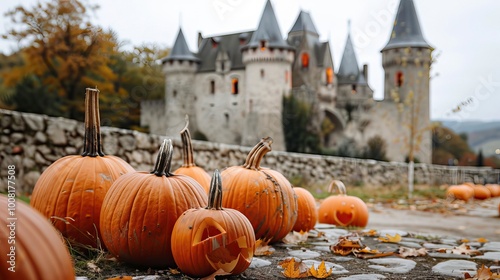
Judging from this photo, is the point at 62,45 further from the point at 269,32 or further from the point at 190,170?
the point at 190,170

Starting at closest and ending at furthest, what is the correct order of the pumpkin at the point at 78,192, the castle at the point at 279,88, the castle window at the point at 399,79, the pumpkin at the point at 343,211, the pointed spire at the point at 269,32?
the pumpkin at the point at 78,192, the pumpkin at the point at 343,211, the pointed spire at the point at 269,32, the castle at the point at 279,88, the castle window at the point at 399,79

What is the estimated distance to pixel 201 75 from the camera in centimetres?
4334

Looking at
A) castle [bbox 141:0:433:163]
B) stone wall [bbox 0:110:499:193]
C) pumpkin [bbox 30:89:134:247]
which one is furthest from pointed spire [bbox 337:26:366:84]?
pumpkin [bbox 30:89:134:247]

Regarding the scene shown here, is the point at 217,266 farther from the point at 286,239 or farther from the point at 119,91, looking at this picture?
the point at 119,91

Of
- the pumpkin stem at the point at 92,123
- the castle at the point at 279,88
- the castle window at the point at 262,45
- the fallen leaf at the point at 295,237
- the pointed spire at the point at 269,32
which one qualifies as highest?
the pointed spire at the point at 269,32

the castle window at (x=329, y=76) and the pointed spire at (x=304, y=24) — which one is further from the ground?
the pointed spire at (x=304, y=24)

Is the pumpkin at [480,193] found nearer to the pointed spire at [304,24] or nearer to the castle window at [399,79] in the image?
the castle window at [399,79]

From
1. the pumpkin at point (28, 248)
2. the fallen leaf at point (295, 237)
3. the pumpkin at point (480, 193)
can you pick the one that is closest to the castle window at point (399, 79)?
the pumpkin at point (480, 193)

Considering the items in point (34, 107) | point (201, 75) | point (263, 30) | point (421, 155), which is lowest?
point (421, 155)

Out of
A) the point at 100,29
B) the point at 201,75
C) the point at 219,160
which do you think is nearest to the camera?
the point at 219,160

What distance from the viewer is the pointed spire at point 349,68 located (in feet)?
144

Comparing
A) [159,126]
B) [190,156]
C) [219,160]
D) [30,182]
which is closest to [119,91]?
[159,126]

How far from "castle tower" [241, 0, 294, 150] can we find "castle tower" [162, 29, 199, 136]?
5.80m

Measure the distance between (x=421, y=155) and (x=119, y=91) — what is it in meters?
25.4
